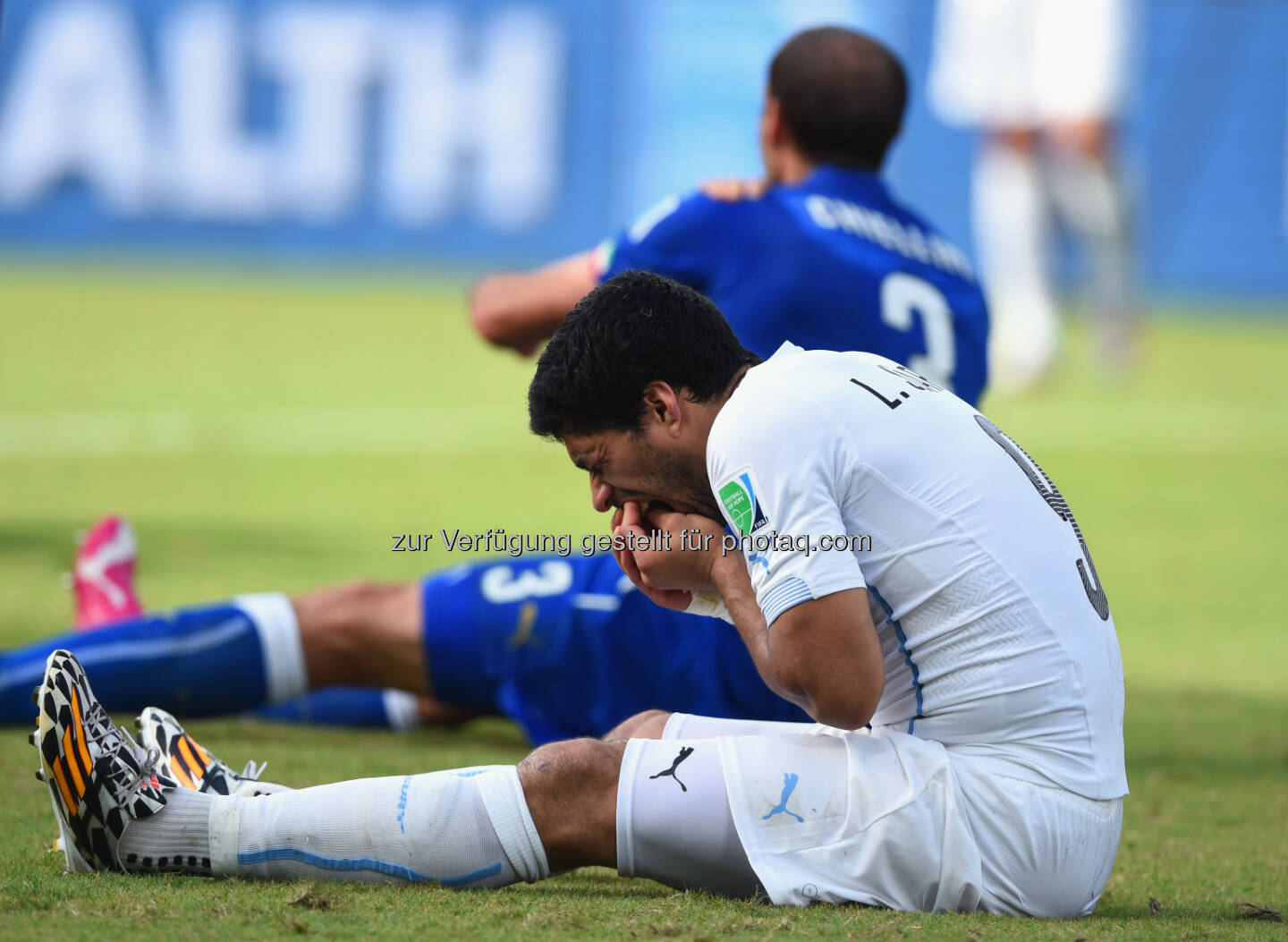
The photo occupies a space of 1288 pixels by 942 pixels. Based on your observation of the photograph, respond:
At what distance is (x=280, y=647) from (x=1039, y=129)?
10700 mm

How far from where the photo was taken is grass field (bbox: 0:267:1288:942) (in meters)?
2.14

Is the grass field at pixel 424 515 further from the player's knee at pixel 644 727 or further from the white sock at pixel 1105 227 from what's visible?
the white sock at pixel 1105 227

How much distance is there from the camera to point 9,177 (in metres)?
13.4

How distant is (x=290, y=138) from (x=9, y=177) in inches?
90.5

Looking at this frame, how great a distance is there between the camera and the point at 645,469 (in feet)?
7.38

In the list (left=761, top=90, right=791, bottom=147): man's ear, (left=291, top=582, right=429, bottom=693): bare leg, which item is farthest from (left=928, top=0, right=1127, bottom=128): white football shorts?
(left=291, top=582, right=429, bottom=693): bare leg

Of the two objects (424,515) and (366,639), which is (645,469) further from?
(424,515)

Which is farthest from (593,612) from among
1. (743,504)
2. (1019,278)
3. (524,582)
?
(1019,278)

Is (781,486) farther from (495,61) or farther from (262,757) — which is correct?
(495,61)

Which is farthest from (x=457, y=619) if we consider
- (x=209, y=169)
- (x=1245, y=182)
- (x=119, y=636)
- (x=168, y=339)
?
(x=1245, y=182)

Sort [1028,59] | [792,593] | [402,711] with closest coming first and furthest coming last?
[792,593], [402,711], [1028,59]

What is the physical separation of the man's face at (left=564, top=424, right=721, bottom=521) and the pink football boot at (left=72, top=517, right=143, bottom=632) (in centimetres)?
191

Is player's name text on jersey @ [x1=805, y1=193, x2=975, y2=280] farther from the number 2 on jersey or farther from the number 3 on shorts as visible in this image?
the number 2 on jersey

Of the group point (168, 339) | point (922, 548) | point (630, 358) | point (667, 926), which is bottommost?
point (168, 339)
